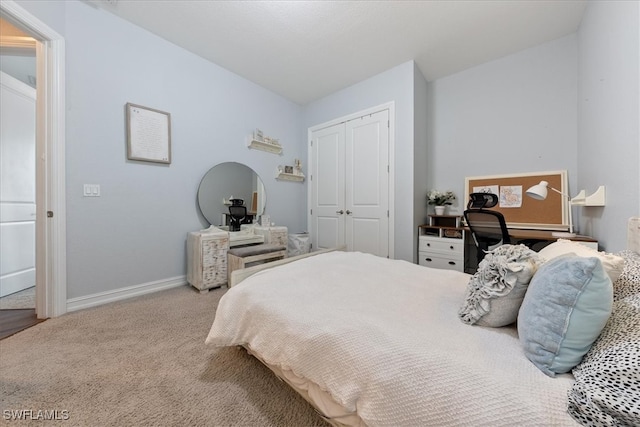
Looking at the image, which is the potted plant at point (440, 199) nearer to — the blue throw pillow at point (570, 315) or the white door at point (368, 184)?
the white door at point (368, 184)

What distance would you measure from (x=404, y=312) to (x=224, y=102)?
3.30m

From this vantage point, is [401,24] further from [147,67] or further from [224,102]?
[147,67]

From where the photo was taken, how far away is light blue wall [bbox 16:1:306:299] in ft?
6.90

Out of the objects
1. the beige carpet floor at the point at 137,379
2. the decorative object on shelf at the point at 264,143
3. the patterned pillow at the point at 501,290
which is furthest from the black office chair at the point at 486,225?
the decorative object on shelf at the point at 264,143

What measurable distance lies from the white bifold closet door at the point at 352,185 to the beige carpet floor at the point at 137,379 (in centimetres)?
224

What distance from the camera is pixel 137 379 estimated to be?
1276mm

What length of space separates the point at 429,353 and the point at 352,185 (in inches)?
115

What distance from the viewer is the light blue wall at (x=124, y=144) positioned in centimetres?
210

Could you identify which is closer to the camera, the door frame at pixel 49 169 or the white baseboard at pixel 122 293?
the door frame at pixel 49 169

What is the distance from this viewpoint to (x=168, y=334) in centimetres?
172

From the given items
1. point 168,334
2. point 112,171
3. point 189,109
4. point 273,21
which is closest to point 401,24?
point 273,21

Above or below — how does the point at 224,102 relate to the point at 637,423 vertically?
above

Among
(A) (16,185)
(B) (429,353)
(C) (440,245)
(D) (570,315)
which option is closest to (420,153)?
(C) (440,245)

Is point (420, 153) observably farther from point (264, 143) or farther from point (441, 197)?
point (264, 143)
